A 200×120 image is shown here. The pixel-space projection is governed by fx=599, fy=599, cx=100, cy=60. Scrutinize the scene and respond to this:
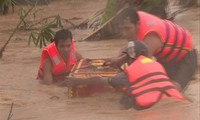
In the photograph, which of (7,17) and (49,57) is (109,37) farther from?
(7,17)

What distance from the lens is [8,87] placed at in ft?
26.9

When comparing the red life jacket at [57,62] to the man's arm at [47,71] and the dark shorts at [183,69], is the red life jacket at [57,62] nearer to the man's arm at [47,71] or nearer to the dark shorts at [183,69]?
the man's arm at [47,71]

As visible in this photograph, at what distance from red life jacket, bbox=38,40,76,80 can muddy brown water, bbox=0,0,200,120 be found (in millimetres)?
277

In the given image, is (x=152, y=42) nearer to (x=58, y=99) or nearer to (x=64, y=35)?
(x=58, y=99)

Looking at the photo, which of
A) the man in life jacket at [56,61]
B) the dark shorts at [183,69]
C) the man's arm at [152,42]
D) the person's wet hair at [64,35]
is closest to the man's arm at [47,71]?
the man in life jacket at [56,61]

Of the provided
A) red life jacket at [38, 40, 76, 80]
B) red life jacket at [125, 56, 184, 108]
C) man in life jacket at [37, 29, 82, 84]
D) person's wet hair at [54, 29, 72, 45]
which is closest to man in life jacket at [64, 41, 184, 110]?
red life jacket at [125, 56, 184, 108]

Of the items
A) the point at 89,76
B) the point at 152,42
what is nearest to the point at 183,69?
the point at 152,42

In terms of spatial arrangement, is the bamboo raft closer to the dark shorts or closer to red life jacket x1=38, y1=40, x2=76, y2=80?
the dark shorts

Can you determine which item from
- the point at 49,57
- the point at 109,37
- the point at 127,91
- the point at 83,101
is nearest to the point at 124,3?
the point at 109,37

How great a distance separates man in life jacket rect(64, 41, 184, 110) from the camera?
19.0 feet

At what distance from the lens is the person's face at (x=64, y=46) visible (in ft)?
26.0

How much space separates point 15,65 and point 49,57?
1.88 meters

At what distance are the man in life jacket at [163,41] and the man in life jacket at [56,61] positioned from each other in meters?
1.04

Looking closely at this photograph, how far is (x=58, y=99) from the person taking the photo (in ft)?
23.9
